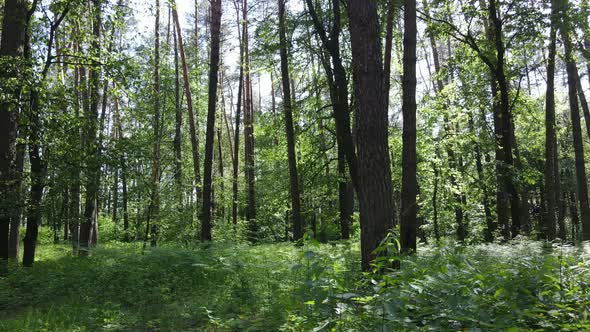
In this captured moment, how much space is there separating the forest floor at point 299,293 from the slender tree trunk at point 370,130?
744mm

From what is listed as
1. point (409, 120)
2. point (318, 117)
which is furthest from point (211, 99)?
point (409, 120)

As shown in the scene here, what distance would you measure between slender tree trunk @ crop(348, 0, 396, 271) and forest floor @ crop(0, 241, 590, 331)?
744mm

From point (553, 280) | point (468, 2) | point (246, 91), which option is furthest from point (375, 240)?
point (246, 91)

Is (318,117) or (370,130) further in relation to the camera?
(318,117)

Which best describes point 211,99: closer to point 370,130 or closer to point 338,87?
point 338,87

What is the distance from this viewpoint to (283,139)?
1889 centimetres

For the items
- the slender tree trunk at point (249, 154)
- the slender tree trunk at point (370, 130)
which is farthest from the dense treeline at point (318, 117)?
the slender tree trunk at point (249, 154)

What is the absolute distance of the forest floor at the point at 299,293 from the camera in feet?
10.6

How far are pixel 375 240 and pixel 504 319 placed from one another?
3172 millimetres

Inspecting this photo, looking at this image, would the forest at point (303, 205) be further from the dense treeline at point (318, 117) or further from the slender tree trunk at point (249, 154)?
the slender tree trunk at point (249, 154)

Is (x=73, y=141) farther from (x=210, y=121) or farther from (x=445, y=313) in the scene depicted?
(x=445, y=313)

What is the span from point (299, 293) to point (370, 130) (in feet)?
10.9

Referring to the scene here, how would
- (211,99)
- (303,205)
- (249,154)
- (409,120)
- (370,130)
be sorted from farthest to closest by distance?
1. (249,154)
2. (303,205)
3. (211,99)
4. (409,120)
5. (370,130)

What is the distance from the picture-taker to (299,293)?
3559mm
